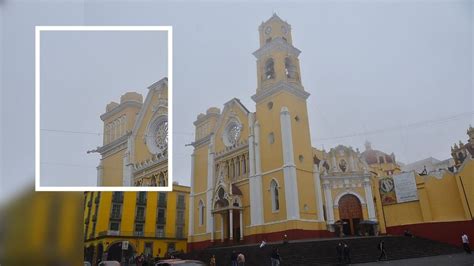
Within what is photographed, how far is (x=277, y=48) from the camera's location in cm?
1414

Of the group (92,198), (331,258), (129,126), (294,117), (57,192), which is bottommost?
(331,258)

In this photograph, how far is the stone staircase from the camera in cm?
914

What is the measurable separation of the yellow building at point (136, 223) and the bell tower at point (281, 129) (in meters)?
6.37

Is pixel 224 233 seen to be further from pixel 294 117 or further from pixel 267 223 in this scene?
pixel 294 117

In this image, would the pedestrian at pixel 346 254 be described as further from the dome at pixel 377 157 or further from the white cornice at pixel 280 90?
the dome at pixel 377 157

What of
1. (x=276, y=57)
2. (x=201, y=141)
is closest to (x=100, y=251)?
(x=201, y=141)

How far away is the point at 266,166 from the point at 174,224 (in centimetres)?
736

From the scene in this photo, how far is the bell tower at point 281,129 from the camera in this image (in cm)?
1240

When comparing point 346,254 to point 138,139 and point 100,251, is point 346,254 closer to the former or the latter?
point 100,251

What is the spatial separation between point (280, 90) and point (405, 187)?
5069mm

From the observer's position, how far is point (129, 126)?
17.3m

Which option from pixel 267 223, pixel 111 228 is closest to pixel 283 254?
pixel 267 223

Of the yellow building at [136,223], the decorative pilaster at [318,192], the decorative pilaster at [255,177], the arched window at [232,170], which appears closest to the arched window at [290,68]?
the decorative pilaster at [255,177]

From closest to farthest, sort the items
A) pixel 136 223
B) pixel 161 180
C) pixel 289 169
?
1. pixel 289 169
2. pixel 161 180
3. pixel 136 223
